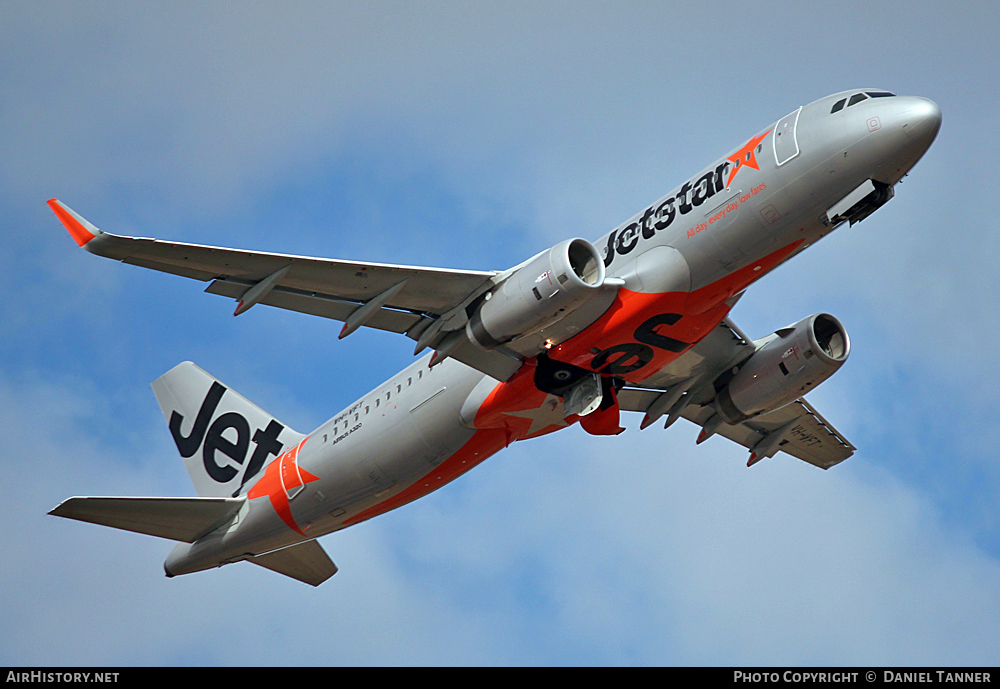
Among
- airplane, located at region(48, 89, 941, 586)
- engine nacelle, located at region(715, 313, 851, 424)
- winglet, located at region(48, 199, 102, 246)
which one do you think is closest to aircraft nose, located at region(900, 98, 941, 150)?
airplane, located at region(48, 89, 941, 586)

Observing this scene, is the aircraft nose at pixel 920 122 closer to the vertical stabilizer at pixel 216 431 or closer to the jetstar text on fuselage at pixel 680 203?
the jetstar text on fuselage at pixel 680 203

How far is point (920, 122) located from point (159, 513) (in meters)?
20.9

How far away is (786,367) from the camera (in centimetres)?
2662

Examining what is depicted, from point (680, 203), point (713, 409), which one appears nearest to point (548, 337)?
Answer: point (680, 203)

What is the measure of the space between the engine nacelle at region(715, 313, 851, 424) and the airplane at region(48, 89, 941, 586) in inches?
2.1

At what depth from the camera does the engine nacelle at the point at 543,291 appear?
2091cm

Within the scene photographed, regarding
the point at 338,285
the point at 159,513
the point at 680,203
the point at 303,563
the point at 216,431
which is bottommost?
the point at 303,563

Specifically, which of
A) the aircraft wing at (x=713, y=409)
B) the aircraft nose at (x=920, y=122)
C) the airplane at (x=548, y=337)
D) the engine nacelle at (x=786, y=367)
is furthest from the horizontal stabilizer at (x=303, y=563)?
the aircraft nose at (x=920, y=122)

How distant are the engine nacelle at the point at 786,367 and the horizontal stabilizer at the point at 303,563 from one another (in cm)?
1260

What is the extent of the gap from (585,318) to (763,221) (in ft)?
14.2

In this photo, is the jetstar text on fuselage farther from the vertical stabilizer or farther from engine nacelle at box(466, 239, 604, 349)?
the vertical stabilizer

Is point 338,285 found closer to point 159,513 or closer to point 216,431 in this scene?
point 159,513

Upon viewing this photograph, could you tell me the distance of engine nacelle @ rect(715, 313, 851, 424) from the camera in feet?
86.0
